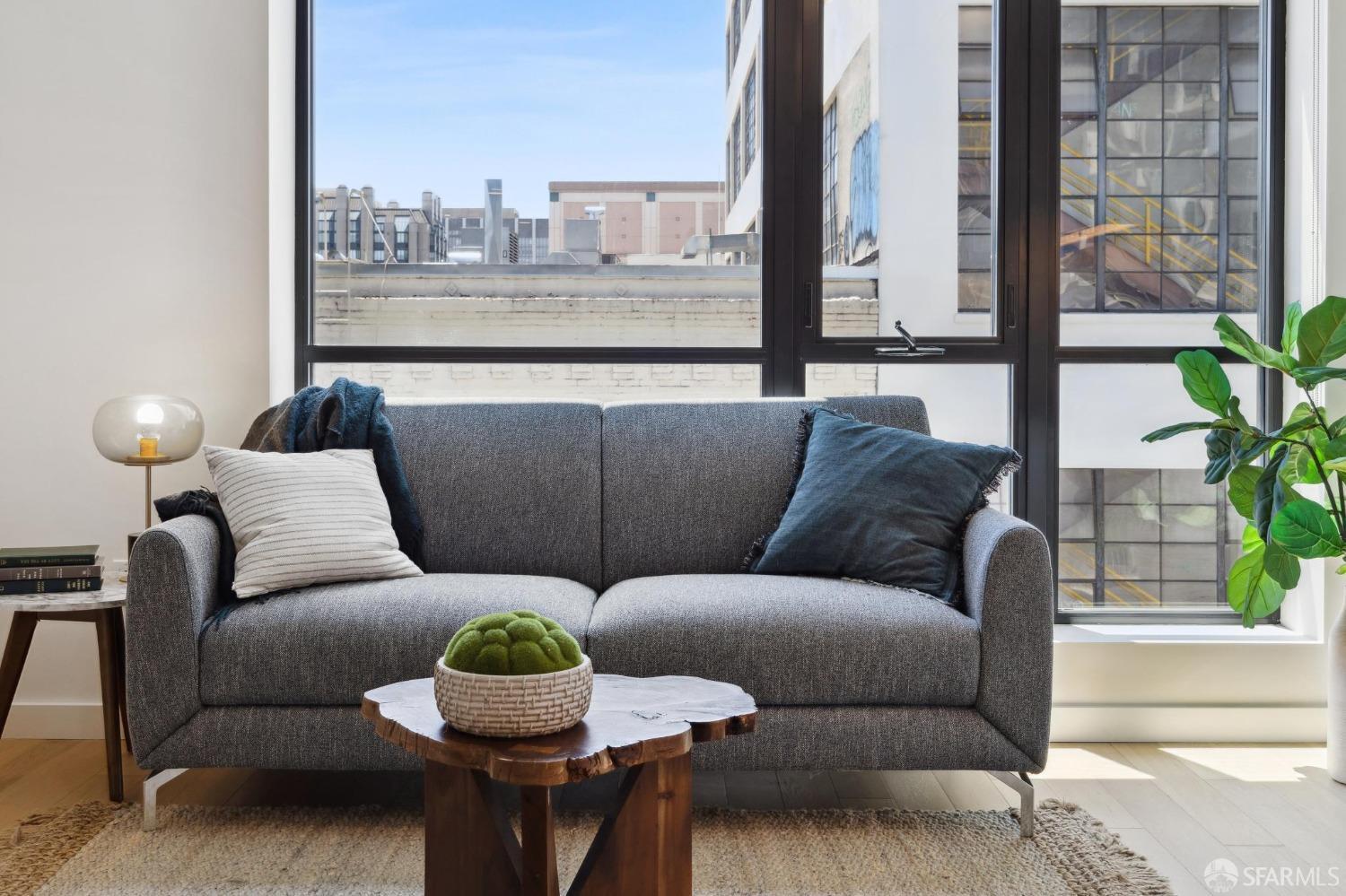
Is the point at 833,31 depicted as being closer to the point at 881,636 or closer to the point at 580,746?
the point at 881,636

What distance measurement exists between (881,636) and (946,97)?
1.90 meters

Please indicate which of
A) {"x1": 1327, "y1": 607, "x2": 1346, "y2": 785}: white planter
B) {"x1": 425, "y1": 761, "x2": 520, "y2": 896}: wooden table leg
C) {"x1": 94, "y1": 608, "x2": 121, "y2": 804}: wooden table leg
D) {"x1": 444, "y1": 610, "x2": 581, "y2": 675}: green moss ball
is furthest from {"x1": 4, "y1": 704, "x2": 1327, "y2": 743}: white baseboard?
{"x1": 444, "y1": 610, "x2": 581, "y2": 675}: green moss ball

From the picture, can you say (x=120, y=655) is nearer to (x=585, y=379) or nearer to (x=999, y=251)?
(x=585, y=379)

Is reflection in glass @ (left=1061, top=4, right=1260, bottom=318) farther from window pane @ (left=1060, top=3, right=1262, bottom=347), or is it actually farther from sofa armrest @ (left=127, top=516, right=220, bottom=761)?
sofa armrest @ (left=127, top=516, right=220, bottom=761)

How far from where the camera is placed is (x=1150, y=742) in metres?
2.94

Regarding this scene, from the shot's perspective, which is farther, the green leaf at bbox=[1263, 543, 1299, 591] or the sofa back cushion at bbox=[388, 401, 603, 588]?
the sofa back cushion at bbox=[388, 401, 603, 588]

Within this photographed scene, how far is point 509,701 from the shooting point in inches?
55.1

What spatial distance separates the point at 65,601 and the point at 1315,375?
2.99 m

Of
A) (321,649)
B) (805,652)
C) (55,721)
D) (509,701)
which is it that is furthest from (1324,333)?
(55,721)

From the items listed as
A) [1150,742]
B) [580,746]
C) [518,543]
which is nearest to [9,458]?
[518,543]

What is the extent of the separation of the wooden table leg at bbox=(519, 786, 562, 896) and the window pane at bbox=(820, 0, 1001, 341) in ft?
7.34

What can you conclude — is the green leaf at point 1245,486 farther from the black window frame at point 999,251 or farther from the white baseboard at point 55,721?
the white baseboard at point 55,721

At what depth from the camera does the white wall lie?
117 inches

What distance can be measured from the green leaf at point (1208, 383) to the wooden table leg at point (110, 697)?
2756 mm
